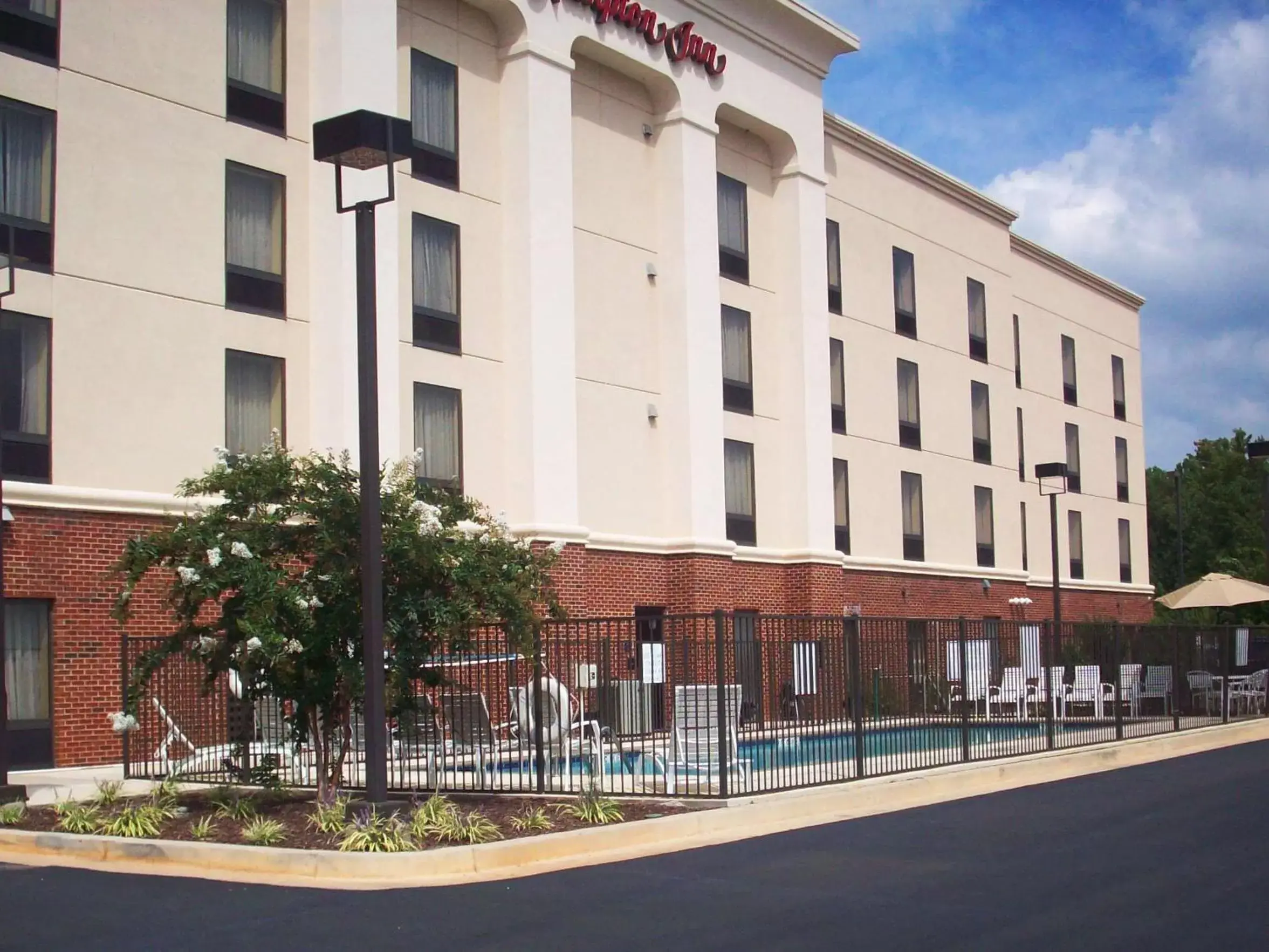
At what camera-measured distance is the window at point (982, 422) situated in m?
44.1

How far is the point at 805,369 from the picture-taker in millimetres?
34688

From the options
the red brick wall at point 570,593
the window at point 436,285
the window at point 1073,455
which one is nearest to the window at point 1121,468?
the window at point 1073,455

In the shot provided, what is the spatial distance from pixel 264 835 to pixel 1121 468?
150ft

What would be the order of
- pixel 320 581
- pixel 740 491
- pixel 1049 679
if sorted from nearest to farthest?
1. pixel 320 581
2. pixel 1049 679
3. pixel 740 491

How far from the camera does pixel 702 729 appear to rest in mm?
15734

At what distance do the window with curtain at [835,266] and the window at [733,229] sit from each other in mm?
3848

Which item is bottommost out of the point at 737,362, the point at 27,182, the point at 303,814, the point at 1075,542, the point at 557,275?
the point at 303,814

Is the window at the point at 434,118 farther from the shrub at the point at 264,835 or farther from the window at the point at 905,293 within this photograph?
the window at the point at 905,293

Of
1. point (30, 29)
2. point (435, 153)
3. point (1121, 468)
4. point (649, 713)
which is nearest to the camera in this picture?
point (649, 713)

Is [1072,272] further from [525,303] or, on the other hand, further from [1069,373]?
[525,303]

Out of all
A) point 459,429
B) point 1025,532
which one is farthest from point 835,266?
point 459,429

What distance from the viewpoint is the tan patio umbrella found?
35844mm

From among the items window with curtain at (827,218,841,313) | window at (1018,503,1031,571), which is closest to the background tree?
window at (1018,503,1031,571)

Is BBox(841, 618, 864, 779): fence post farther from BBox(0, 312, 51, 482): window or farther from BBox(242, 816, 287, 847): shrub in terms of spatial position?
BBox(0, 312, 51, 482): window
